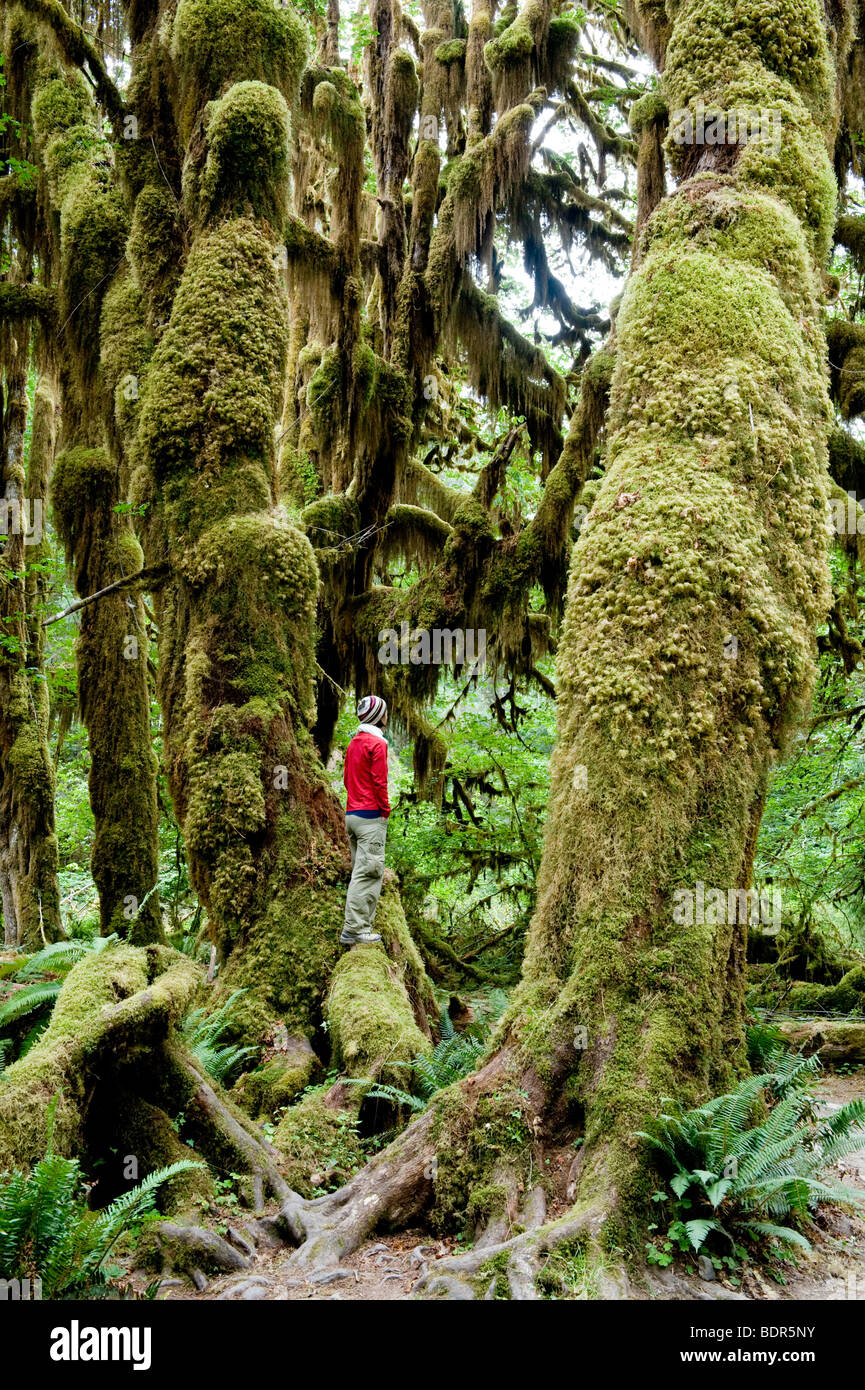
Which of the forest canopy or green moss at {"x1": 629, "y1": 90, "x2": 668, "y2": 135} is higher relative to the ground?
green moss at {"x1": 629, "y1": 90, "x2": 668, "y2": 135}

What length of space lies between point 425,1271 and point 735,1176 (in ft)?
3.73

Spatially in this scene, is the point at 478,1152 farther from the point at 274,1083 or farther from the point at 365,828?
the point at 365,828

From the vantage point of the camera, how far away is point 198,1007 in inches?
261

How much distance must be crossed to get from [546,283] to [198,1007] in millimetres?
9603

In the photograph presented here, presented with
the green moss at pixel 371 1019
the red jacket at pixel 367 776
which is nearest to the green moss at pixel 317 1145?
the green moss at pixel 371 1019

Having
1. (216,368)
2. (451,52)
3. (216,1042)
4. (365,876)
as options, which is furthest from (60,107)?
(216,1042)

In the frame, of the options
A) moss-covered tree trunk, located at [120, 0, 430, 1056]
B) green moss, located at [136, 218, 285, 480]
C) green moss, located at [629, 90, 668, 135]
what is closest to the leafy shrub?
moss-covered tree trunk, located at [120, 0, 430, 1056]

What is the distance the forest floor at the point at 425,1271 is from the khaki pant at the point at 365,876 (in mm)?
2797

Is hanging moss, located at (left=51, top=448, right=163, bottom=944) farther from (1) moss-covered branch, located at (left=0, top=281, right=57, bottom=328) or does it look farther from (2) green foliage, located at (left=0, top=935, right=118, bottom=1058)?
(2) green foliage, located at (left=0, top=935, right=118, bottom=1058)

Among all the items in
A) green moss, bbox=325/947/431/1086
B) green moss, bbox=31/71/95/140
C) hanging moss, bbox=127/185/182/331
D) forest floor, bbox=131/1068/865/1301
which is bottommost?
forest floor, bbox=131/1068/865/1301

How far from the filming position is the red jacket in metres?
6.97

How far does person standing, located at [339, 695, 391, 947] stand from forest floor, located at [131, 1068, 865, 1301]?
2796 millimetres

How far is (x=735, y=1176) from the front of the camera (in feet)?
11.2
